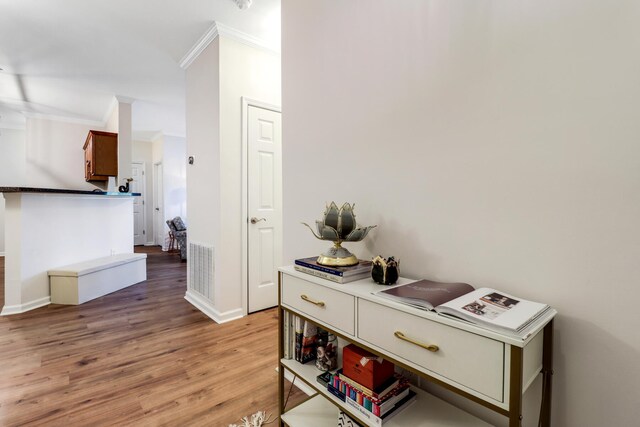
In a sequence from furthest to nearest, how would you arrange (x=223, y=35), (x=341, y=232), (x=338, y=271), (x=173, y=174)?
1. (x=173, y=174)
2. (x=223, y=35)
3. (x=341, y=232)
4. (x=338, y=271)

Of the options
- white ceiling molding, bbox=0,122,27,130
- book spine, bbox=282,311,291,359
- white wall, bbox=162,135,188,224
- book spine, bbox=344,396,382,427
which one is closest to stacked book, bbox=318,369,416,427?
book spine, bbox=344,396,382,427

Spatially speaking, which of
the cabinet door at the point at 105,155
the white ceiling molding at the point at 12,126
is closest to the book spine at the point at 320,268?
the cabinet door at the point at 105,155

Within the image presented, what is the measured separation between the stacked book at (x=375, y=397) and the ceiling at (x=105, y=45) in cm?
269

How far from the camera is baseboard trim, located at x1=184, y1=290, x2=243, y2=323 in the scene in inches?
104

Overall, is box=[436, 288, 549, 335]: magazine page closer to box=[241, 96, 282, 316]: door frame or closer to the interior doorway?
box=[241, 96, 282, 316]: door frame

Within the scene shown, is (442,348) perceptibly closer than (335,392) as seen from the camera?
Yes

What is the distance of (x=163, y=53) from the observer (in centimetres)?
312

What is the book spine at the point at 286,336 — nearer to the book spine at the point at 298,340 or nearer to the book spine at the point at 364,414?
the book spine at the point at 298,340

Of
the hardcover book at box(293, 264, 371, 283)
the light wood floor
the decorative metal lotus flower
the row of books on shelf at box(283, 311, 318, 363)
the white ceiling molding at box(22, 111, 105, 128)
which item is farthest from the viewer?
the white ceiling molding at box(22, 111, 105, 128)

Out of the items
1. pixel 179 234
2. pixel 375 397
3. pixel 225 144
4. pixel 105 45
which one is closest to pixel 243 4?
pixel 225 144

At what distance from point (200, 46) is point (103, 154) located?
2710 millimetres

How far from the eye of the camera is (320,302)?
3.75 feet

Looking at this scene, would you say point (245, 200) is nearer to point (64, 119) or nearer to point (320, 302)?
point (320, 302)

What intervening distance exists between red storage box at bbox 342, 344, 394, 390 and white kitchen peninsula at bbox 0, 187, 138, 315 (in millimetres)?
3517
